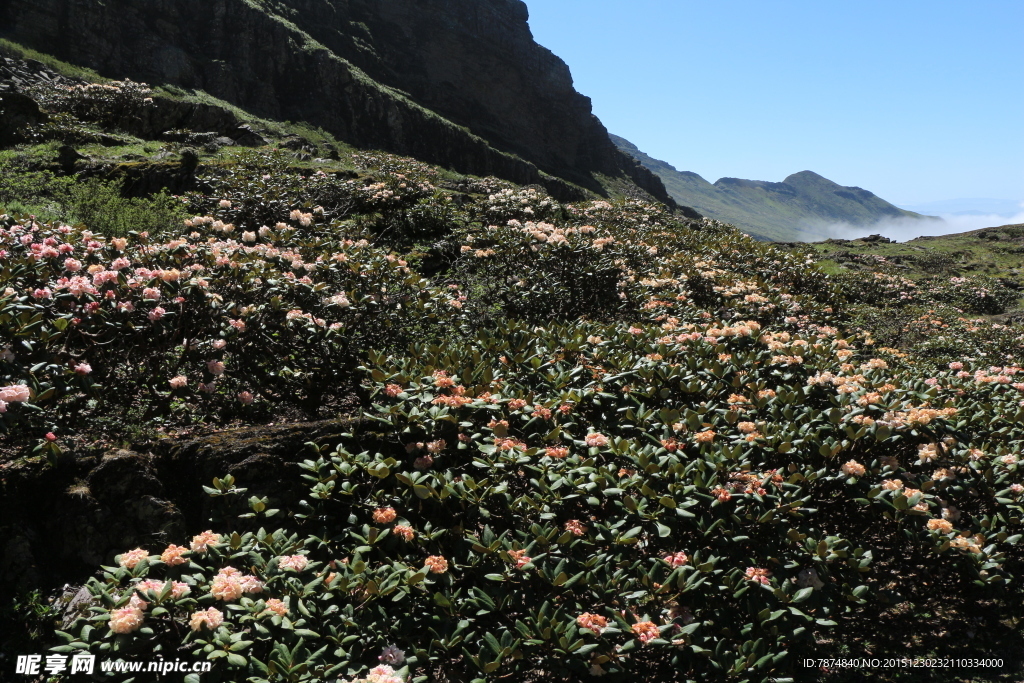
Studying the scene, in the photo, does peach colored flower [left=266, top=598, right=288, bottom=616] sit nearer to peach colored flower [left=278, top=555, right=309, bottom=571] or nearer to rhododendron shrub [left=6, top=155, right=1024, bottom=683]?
rhododendron shrub [left=6, top=155, right=1024, bottom=683]

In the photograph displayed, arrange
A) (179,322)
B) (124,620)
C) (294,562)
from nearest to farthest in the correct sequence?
(124,620) < (294,562) < (179,322)

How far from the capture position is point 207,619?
6.50ft

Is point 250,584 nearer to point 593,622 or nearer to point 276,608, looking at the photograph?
point 276,608

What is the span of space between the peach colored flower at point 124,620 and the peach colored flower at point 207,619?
17 cm

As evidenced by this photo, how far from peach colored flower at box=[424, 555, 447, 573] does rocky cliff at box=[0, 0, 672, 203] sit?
44.9m

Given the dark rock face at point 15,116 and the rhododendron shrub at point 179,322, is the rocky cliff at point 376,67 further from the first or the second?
the rhododendron shrub at point 179,322

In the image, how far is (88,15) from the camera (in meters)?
37.3

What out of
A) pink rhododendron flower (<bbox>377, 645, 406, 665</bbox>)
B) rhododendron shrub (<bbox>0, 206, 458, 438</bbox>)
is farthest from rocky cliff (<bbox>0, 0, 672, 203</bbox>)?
pink rhododendron flower (<bbox>377, 645, 406, 665</bbox>)

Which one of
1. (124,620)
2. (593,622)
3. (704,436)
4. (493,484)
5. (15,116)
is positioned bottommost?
(124,620)

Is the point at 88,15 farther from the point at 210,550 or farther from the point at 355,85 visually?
the point at 210,550

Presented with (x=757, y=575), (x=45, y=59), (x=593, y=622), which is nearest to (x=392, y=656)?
(x=593, y=622)

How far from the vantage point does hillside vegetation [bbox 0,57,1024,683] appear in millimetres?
2260

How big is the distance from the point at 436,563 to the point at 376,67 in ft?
213

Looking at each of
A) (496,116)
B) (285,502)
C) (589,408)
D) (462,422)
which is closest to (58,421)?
(285,502)
